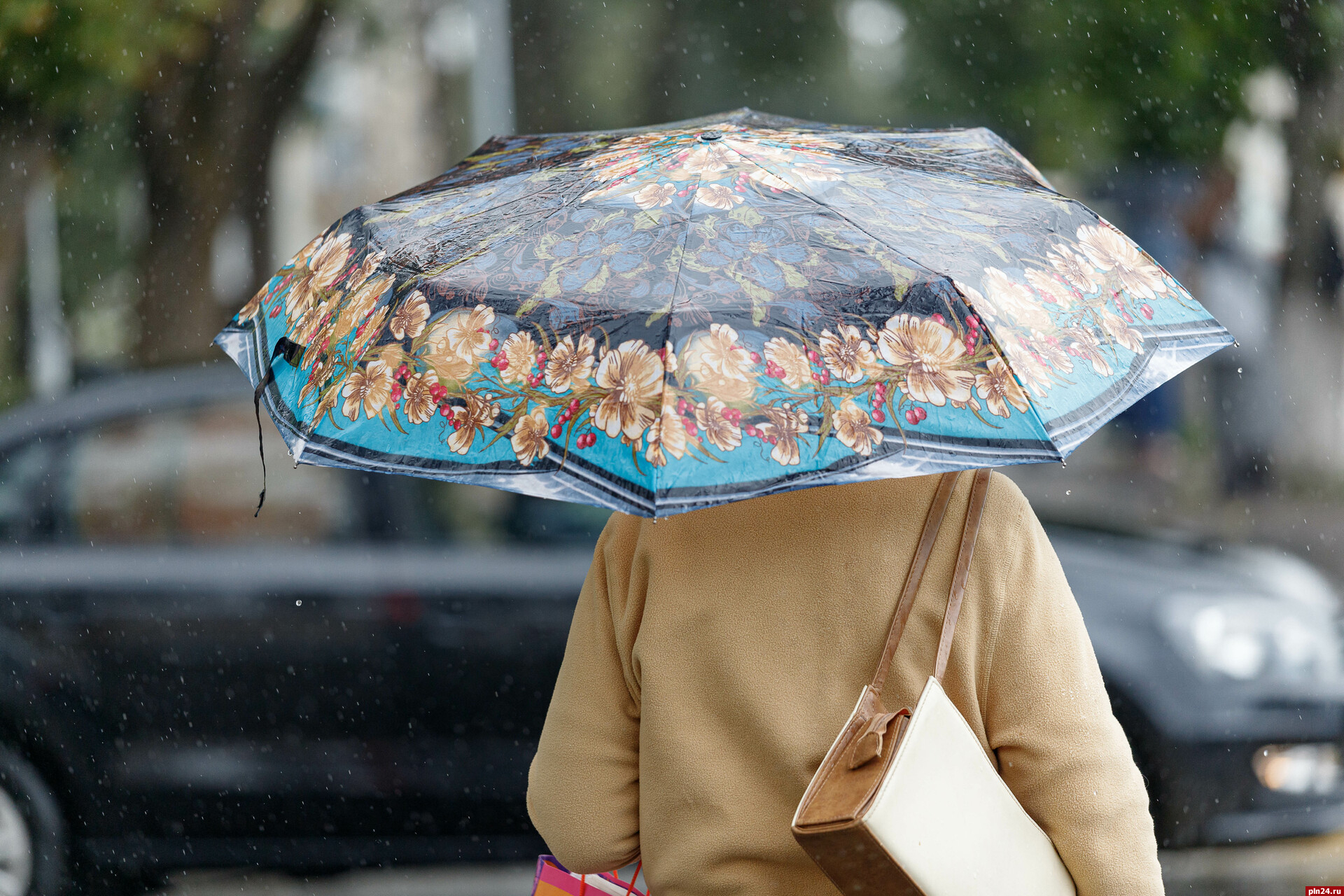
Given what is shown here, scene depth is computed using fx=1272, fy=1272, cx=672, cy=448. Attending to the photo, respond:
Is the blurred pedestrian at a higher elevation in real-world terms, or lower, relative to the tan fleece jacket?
lower

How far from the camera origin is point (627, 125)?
50.4ft

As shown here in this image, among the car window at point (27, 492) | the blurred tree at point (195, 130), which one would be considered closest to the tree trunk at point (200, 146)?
the blurred tree at point (195, 130)

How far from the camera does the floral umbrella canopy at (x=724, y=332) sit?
51.3 inches

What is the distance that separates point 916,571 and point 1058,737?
10.3 inches

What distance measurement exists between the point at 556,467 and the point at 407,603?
8.36ft

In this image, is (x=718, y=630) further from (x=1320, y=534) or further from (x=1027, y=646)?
(x=1320, y=534)

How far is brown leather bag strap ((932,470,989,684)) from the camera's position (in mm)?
1478

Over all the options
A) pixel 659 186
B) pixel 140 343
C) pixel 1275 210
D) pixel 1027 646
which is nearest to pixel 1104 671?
pixel 1027 646

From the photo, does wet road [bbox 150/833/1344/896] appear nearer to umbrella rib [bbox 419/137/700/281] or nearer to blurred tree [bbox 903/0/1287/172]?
umbrella rib [bbox 419/137/700/281]

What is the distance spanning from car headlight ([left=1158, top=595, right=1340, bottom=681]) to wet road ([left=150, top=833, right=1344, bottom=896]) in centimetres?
55

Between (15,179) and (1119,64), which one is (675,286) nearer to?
(15,179)

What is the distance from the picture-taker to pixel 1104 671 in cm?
381

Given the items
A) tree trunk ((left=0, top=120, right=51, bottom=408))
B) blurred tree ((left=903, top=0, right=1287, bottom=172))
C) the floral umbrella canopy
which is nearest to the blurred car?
the floral umbrella canopy

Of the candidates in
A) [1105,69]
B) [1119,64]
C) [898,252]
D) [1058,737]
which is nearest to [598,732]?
[1058,737]
